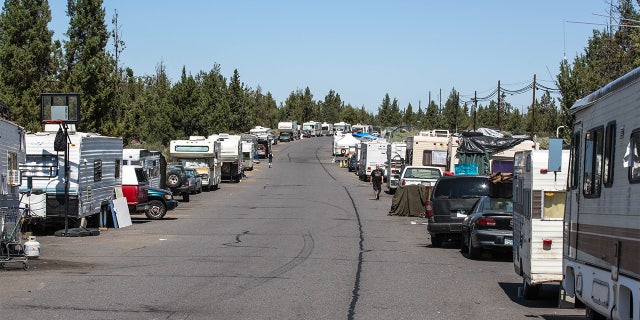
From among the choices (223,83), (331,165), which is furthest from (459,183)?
(223,83)

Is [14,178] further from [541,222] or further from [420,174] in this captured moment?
[420,174]

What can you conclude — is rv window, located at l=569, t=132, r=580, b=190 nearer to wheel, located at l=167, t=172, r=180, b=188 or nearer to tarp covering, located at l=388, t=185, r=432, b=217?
tarp covering, located at l=388, t=185, r=432, b=217

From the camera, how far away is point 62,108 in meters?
23.8

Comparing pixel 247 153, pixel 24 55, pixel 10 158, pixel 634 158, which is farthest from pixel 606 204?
pixel 247 153

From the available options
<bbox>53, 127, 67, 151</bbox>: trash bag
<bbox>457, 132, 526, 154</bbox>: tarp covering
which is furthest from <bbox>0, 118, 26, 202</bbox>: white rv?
<bbox>457, 132, 526, 154</bbox>: tarp covering

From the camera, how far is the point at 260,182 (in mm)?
57781

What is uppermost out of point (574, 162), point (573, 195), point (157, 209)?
point (574, 162)

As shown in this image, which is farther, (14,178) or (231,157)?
(231,157)

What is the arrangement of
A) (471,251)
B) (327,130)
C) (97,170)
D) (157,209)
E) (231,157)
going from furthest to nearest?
(327,130), (231,157), (157,209), (97,170), (471,251)

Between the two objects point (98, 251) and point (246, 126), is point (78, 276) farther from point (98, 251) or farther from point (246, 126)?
point (246, 126)

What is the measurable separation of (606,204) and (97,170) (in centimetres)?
2012

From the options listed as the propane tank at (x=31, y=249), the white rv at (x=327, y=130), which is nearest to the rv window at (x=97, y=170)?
the propane tank at (x=31, y=249)

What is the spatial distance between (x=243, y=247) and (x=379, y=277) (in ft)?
18.6

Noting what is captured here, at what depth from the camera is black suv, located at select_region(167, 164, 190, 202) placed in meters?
39.3
